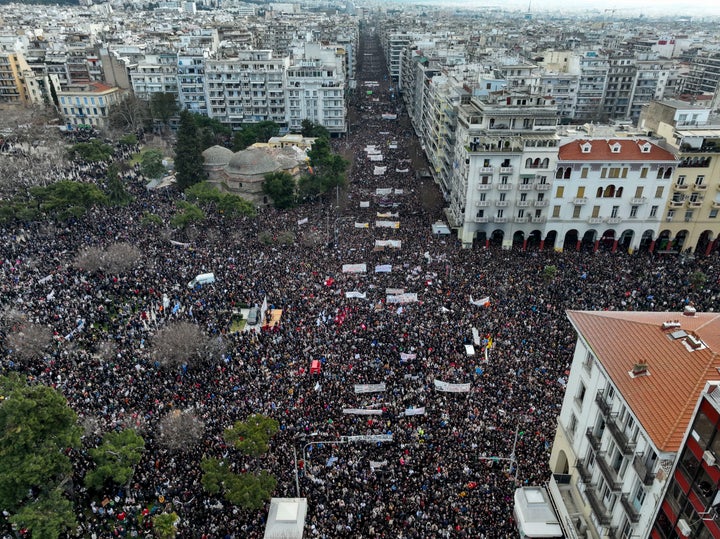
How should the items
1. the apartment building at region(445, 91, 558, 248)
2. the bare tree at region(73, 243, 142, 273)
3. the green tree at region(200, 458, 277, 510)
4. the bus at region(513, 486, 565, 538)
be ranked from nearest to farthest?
the bus at region(513, 486, 565, 538) → the green tree at region(200, 458, 277, 510) → the bare tree at region(73, 243, 142, 273) → the apartment building at region(445, 91, 558, 248)

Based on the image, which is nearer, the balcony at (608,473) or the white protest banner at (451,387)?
the balcony at (608,473)

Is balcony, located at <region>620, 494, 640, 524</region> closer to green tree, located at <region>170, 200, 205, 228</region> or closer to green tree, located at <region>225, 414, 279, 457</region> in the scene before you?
green tree, located at <region>225, 414, 279, 457</region>

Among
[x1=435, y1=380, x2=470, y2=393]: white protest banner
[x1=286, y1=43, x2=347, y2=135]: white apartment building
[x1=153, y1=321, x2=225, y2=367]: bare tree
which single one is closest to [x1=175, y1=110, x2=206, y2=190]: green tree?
[x1=286, y1=43, x2=347, y2=135]: white apartment building

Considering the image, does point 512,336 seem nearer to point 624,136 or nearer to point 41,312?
point 624,136

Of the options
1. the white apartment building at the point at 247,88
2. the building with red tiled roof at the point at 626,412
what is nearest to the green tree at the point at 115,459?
the building with red tiled roof at the point at 626,412

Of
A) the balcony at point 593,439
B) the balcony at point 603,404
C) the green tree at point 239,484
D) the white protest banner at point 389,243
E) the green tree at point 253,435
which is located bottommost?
the white protest banner at point 389,243

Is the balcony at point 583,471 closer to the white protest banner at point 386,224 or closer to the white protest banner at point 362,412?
the white protest banner at point 362,412
